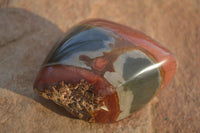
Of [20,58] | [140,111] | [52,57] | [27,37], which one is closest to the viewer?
[52,57]

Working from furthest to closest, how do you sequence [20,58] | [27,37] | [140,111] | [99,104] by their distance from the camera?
[27,37] → [20,58] → [140,111] → [99,104]

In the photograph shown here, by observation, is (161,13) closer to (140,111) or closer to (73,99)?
(140,111)

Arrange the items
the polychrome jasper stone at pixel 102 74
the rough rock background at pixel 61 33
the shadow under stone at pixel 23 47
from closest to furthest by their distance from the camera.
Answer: the polychrome jasper stone at pixel 102 74, the rough rock background at pixel 61 33, the shadow under stone at pixel 23 47

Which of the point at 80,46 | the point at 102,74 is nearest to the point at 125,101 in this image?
the point at 102,74

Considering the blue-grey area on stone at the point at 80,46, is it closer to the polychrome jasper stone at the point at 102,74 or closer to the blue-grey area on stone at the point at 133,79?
the polychrome jasper stone at the point at 102,74

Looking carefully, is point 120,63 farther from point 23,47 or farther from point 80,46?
point 23,47

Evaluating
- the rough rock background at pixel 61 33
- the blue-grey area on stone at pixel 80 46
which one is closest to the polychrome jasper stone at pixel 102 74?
the blue-grey area on stone at pixel 80 46

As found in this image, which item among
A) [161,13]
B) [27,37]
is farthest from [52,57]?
[161,13]

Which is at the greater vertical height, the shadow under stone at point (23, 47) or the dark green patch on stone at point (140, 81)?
the dark green patch on stone at point (140, 81)
